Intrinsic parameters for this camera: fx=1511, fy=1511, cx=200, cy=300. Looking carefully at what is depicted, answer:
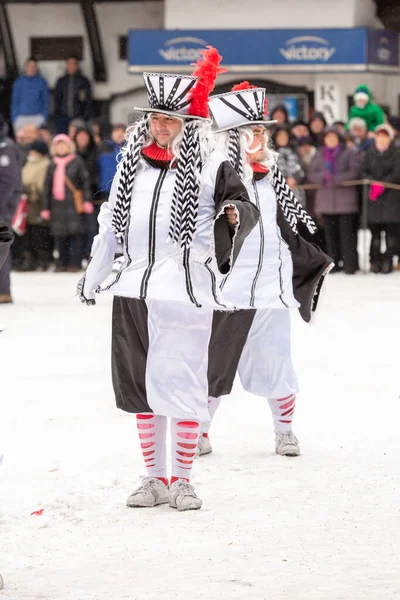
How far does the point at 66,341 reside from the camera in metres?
10.3

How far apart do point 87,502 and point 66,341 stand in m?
5.04

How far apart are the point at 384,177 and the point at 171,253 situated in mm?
11057

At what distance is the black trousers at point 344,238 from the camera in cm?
1594

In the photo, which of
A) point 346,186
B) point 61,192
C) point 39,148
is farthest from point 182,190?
point 39,148

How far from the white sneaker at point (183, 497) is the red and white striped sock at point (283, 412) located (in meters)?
1.05

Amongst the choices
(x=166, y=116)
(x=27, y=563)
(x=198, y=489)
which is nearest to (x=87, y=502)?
(x=198, y=489)

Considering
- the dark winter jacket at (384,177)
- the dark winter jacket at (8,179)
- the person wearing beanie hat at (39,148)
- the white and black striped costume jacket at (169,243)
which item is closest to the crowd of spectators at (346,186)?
the dark winter jacket at (384,177)

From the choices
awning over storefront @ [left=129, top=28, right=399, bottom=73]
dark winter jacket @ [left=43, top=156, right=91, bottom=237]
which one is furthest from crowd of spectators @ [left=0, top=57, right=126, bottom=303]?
awning over storefront @ [left=129, top=28, right=399, bottom=73]

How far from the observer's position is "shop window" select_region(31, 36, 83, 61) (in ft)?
90.1

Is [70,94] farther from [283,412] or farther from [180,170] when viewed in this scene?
[180,170]

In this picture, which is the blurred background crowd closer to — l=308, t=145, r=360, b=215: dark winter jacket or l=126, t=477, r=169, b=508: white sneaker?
l=308, t=145, r=360, b=215: dark winter jacket

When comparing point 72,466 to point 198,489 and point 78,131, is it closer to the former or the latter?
point 198,489

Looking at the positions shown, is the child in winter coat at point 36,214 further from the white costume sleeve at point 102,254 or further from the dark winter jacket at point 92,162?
the white costume sleeve at point 102,254

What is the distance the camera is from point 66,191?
648 inches
